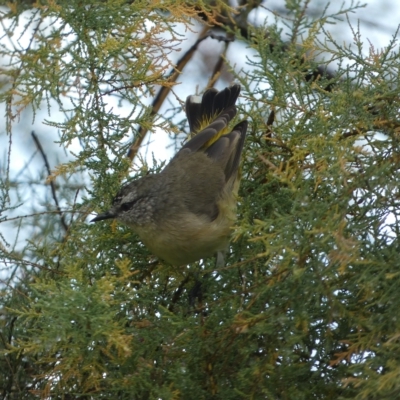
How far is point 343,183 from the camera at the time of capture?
245 cm

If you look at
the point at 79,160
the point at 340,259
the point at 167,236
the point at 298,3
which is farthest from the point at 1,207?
the point at 340,259

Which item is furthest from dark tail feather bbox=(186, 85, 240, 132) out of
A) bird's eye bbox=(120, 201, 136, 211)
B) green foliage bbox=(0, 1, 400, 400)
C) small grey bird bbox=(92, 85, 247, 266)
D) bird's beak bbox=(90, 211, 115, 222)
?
bird's beak bbox=(90, 211, 115, 222)

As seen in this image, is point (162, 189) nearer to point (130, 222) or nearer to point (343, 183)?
point (130, 222)

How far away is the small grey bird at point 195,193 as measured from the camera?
3422 millimetres

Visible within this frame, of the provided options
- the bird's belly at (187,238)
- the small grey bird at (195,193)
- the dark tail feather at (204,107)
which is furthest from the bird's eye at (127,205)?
the dark tail feather at (204,107)

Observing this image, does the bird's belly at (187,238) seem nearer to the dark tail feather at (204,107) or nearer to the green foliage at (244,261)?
the green foliage at (244,261)

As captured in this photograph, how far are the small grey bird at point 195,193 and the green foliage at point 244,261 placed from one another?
0.29 feet

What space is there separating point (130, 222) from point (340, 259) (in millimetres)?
1468

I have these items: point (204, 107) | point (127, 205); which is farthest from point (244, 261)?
point (204, 107)

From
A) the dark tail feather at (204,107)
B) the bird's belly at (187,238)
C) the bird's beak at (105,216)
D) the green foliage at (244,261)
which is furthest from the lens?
the dark tail feather at (204,107)

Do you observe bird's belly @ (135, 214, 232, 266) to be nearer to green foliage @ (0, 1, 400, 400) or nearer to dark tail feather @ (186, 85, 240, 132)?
green foliage @ (0, 1, 400, 400)

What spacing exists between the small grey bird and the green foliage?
90mm

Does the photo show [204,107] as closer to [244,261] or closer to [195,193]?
[195,193]

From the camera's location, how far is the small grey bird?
11.2 ft
